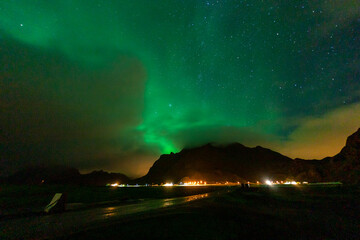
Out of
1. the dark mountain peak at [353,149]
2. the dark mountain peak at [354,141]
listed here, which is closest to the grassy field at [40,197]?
the dark mountain peak at [353,149]

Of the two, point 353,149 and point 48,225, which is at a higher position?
point 353,149

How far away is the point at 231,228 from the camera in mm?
10258

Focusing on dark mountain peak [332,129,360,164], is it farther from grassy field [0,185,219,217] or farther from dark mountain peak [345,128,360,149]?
grassy field [0,185,219,217]

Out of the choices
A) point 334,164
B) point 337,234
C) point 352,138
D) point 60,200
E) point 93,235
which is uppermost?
point 352,138

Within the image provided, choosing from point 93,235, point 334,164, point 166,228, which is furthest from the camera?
point 334,164

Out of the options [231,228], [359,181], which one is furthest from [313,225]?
[359,181]

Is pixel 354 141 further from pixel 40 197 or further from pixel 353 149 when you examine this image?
pixel 40 197

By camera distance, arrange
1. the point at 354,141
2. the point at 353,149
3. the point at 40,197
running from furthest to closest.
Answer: the point at 354,141, the point at 353,149, the point at 40,197

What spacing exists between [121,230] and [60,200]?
15.0 metres

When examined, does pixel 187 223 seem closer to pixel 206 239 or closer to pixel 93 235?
pixel 206 239

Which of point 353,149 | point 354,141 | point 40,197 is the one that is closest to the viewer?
point 40,197

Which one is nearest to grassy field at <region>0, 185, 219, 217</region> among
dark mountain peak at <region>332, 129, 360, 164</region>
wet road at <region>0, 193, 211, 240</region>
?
wet road at <region>0, 193, 211, 240</region>

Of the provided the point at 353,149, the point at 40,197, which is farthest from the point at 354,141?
the point at 40,197

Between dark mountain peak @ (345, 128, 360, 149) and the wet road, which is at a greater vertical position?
dark mountain peak @ (345, 128, 360, 149)
